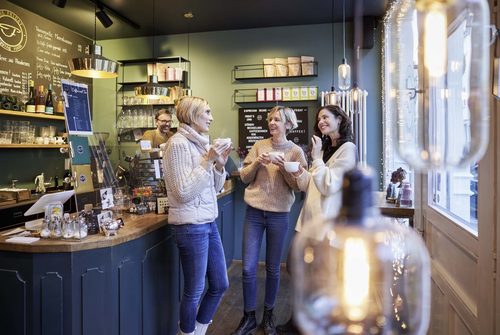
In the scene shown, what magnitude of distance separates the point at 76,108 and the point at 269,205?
1.40 metres

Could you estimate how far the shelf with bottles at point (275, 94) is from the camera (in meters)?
4.95

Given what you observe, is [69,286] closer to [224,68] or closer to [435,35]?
[435,35]

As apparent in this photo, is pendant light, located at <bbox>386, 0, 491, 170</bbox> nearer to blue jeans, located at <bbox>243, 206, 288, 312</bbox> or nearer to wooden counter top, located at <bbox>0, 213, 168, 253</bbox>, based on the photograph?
wooden counter top, located at <bbox>0, 213, 168, 253</bbox>

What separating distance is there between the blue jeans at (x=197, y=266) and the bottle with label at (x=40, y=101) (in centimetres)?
334

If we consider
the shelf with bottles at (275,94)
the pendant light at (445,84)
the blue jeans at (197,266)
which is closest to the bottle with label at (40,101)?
the shelf with bottles at (275,94)

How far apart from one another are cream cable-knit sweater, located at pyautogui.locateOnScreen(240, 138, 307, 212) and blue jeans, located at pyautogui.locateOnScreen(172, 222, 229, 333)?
0.50 m

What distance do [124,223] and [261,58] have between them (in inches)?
133

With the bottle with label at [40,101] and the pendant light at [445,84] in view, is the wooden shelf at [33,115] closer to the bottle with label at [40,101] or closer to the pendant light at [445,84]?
the bottle with label at [40,101]

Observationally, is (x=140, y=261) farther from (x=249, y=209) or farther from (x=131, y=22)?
(x=131, y=22)

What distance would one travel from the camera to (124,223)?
96.8 inches

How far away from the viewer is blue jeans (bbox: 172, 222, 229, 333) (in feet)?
7.36

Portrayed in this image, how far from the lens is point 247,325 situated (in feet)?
9.55

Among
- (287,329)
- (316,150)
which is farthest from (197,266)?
(287,329)

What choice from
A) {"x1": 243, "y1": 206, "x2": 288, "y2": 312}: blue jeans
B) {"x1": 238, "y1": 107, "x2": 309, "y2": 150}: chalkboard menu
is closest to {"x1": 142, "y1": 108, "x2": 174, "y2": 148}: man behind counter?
{"x1": 238, "y1": 107, "x2": 309, "y2": 150}: chalkboard menu
